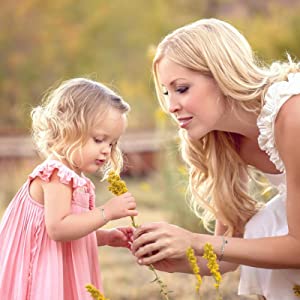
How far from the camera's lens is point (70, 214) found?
2.64 meters

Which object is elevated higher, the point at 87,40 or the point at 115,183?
the point at 87,40

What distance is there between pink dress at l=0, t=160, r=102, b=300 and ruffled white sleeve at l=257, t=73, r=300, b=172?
670 mm

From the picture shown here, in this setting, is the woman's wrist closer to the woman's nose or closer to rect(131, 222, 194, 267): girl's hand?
rect(131, 222, 194, 267): girl's hand

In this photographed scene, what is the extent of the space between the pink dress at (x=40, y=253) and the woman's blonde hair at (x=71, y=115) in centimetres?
10

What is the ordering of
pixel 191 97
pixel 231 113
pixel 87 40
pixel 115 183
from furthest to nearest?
1. pixel 87 40
2. pixel 231 113
3. pixel 191 97
4. pixel 115 183

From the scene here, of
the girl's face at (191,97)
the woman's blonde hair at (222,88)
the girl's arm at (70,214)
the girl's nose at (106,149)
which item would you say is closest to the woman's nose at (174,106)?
the girl's face at (191,97)

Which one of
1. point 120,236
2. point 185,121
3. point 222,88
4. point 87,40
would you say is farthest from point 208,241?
point 87,40

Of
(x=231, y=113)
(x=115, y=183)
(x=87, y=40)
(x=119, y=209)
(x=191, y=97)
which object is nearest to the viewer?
(x=115, y=183)

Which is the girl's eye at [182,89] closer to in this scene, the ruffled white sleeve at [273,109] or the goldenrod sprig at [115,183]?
the ruffled white sleeve at [273,109]

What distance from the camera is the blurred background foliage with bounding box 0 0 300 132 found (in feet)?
46.2

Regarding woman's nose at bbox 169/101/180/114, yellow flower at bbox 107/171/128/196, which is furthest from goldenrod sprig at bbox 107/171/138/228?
woman's nose at bbox 169/101/180/114

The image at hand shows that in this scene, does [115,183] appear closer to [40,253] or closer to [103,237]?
[40,253]

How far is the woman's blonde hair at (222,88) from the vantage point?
292cm

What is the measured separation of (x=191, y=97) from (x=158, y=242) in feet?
1.75
